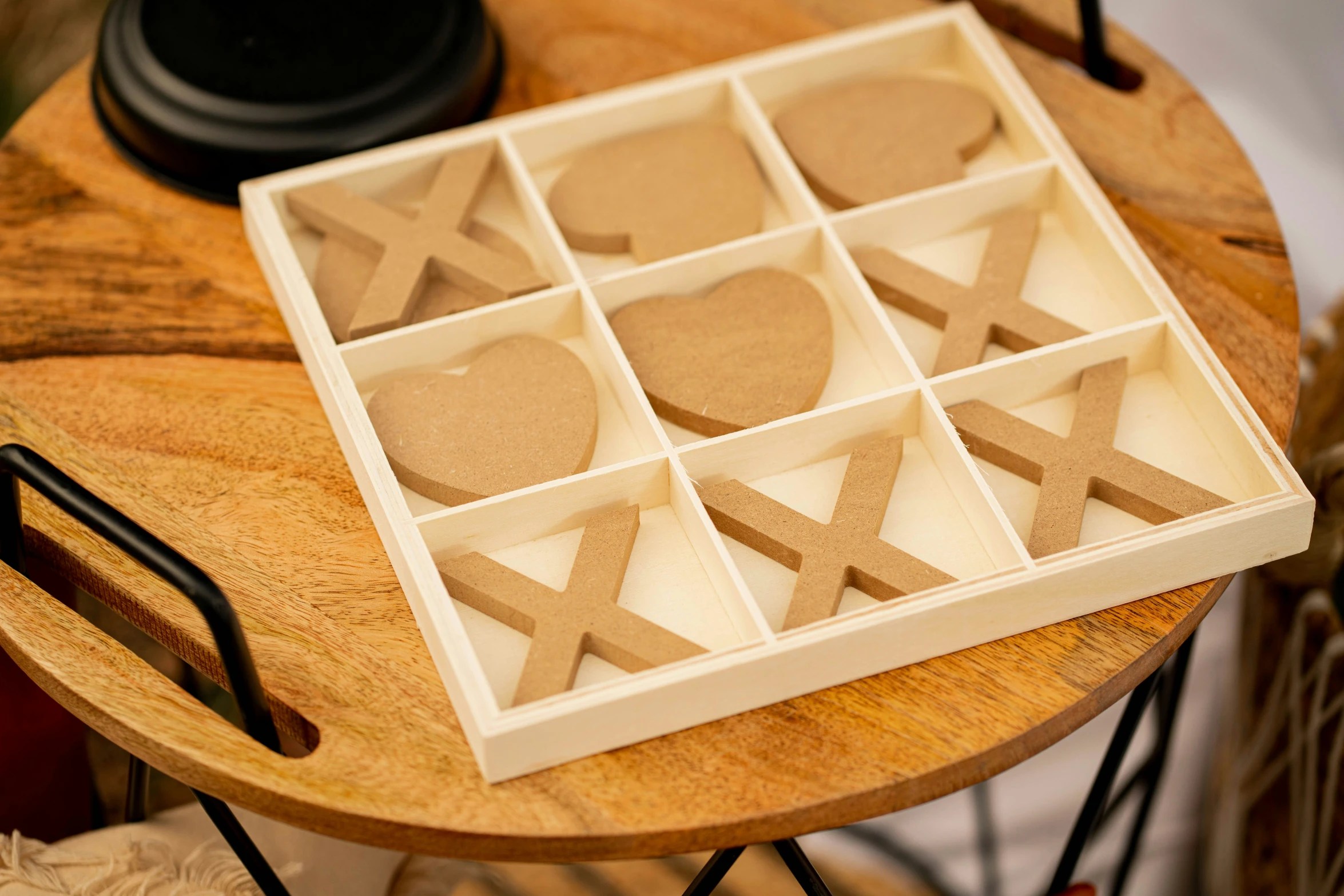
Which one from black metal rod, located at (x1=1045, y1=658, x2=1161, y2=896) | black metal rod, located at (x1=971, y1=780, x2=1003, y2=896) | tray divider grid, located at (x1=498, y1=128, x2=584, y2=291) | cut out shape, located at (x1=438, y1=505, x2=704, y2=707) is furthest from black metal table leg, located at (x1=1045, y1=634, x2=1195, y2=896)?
tray divider grid, located at (x1=498, y1=128, x2=584, y2=291)

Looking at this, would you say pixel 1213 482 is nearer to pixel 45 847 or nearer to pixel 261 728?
pixel 261 728

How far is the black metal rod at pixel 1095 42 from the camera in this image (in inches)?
42.0

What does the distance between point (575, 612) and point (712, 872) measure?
185mm

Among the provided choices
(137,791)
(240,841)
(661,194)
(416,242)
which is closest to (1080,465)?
(661,194)

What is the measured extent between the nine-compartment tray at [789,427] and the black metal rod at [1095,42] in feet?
0.36

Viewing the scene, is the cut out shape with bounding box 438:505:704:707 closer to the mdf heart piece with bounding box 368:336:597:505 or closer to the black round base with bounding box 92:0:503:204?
the mdf heart piece with bounding box 368:336:597:505

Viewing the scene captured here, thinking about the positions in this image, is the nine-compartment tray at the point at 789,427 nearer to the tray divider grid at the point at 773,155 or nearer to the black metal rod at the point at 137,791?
the tray divider grid at the point at 773,155

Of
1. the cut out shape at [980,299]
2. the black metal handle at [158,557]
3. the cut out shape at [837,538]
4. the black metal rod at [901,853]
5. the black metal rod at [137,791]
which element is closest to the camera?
the black metal handle at [158,557]

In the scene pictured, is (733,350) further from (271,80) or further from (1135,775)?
(1135,775)

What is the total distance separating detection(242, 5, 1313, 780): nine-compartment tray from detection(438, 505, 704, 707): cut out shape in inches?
0.6

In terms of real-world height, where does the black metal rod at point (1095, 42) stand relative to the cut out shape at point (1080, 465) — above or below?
above

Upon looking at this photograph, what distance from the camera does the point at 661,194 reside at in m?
0.95

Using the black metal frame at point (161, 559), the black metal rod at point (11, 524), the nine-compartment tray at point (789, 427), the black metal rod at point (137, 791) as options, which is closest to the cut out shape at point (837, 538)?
the nine-compartment tray at point (789, 427)

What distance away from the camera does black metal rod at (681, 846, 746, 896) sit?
0.77 metres
